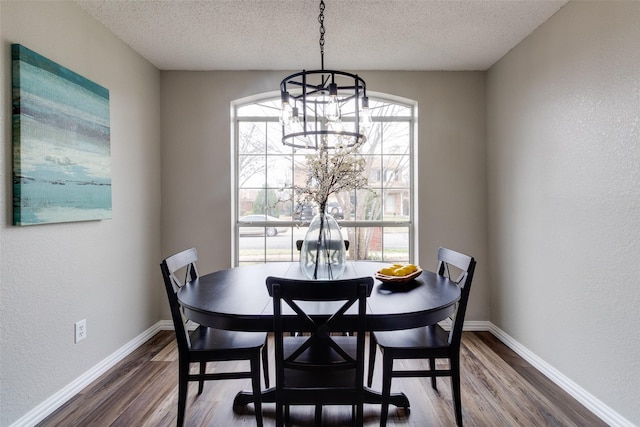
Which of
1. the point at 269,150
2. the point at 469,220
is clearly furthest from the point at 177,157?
the point at 469,220

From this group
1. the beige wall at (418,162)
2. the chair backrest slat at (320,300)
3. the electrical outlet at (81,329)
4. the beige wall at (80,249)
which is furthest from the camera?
the beige wall at (418,162)

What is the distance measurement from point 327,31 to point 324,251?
166 cm

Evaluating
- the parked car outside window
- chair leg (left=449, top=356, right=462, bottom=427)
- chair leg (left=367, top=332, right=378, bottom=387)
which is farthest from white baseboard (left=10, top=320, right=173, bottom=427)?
chair leg (left=449, top=356, right=462, bottom=427)

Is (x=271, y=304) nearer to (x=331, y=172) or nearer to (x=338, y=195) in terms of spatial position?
(x=331, y=172)

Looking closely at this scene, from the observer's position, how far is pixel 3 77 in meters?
1.79

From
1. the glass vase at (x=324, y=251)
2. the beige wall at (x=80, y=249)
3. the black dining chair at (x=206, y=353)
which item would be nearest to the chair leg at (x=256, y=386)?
the black dining chair at (x=206, y=353)

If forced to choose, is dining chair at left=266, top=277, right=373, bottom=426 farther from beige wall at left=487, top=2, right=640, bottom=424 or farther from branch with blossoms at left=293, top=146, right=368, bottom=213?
beige wall at left=487, top=2, right=640, bottom=424

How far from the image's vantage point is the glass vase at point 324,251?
1989mm

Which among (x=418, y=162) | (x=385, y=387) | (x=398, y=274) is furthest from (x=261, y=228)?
(x=385, y=387)

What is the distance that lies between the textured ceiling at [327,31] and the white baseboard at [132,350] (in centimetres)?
239

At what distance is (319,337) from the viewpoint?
57.5 inches

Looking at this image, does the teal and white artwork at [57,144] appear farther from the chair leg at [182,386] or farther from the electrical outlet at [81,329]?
the chair leg at [182,386]

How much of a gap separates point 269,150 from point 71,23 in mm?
1775

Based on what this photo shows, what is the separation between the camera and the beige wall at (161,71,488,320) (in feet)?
11.2
